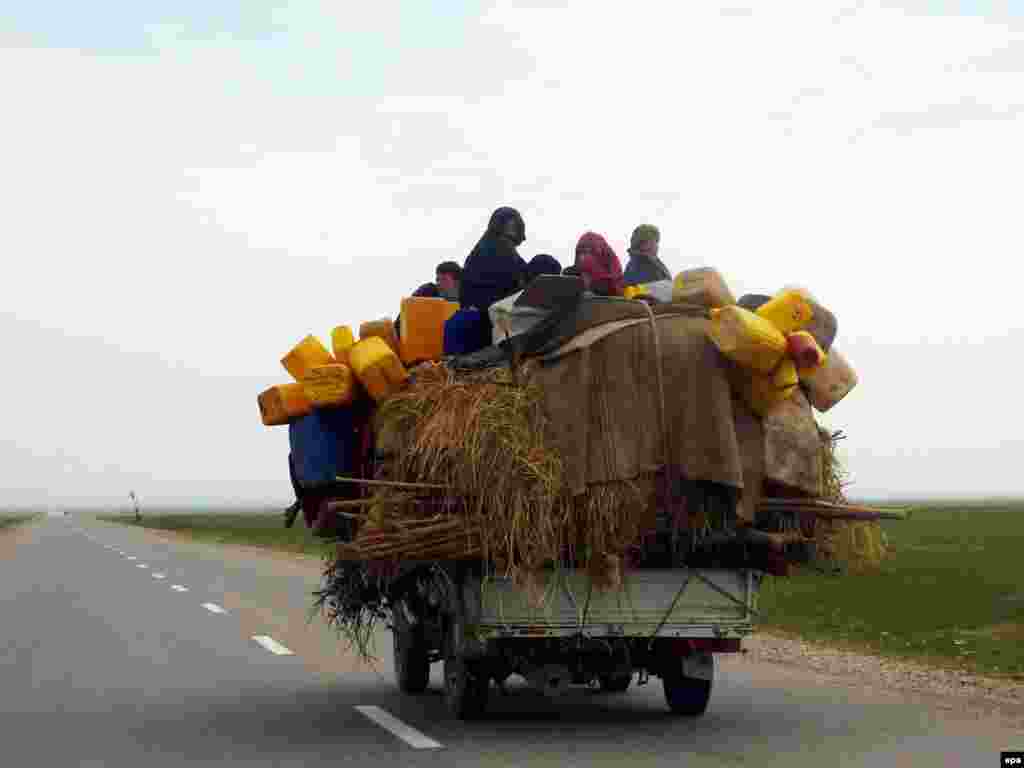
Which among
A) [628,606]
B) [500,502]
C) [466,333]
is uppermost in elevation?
[466,333]

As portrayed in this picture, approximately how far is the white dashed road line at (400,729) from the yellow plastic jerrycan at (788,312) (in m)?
3.08

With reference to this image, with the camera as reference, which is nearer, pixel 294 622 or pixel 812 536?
pixel 812 536

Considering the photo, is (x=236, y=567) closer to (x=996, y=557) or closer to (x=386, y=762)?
(x=996, y=557)

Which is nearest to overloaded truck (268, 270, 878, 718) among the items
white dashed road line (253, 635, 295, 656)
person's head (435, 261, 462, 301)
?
person's head (435, 261, 462, 301)

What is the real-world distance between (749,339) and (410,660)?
4.17 m

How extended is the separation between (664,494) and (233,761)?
2.81m

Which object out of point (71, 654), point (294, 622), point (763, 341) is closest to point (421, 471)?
point (763, 341)

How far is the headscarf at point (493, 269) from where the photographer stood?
10.8 metres

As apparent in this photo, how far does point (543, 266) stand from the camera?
1112cm

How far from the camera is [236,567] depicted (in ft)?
114

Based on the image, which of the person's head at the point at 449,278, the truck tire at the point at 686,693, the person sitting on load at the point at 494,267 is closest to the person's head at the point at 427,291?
the person's head at the point at 449,278

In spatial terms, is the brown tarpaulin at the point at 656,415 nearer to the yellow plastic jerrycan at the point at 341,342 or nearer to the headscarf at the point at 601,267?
the headscarf at the point at 601,267

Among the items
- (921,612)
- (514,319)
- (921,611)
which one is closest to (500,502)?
(514,319)

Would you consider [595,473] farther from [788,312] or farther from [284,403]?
[284,403]
